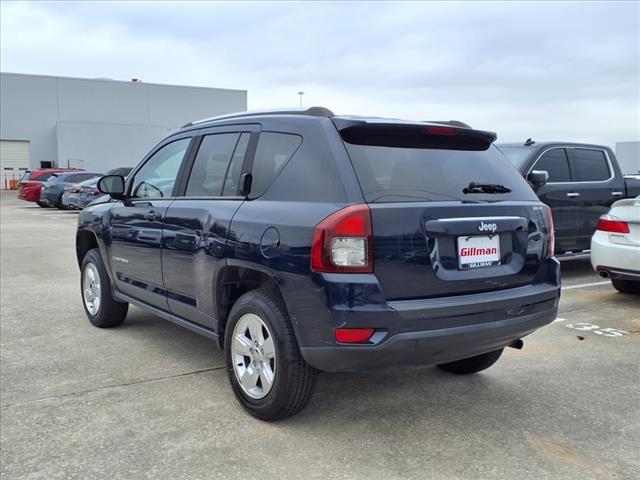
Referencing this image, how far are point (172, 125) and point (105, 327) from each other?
1730 inches

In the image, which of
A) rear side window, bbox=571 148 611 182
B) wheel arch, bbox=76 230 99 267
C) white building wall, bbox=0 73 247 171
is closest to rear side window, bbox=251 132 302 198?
wheel arch, bbox=76 230 99 267

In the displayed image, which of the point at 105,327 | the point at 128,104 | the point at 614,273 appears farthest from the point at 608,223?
the point at 128,104

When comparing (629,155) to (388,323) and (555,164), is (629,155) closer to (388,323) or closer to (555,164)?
(555,164)

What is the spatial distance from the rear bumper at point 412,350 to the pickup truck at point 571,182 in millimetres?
5038

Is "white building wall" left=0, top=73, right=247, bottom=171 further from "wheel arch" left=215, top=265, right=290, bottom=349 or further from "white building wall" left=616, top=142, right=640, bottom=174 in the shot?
"wheel arch" left=215, top=265, right=290, bottom=349

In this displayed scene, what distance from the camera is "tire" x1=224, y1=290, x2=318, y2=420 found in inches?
129

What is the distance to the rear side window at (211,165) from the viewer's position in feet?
13.3

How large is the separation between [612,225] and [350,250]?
4.65 metres

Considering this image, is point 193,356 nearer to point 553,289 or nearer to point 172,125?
point 553,289

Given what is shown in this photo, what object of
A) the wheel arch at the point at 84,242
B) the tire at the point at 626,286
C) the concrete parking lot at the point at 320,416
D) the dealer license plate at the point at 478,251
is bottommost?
the concrete parking lot at the point at 320,416

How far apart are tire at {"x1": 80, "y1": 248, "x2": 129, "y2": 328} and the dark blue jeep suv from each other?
1.52m

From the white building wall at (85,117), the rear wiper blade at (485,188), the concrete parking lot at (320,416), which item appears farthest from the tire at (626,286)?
the white building wall at (85,117)

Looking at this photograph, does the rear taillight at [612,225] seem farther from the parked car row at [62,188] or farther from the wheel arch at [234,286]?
the parked car row at [62,188]

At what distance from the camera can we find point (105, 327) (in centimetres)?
566
